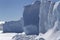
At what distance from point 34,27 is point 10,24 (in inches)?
142

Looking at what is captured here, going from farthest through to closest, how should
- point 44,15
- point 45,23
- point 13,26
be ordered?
point 13,26, point 44,15, point 45,23

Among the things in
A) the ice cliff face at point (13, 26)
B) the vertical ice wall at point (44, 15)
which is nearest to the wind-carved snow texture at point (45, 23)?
the vertical ice wall at point (44, 15)

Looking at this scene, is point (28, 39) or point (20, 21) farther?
point (20, 21)

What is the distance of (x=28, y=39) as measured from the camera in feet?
25.7

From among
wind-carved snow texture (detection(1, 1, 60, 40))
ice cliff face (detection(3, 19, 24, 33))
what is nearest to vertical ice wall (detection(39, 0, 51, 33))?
wind-carved snow texture (detection(1, 1, 60, 40))

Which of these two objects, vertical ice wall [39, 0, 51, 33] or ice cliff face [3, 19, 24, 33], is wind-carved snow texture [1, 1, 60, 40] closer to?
vertical ice wall [39, 0, 51, 33]

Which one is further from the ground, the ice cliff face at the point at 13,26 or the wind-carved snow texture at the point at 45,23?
the wind-carved snow texture at the point at 45,23

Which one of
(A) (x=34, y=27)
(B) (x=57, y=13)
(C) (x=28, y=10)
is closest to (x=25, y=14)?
(C) (x=28, y=10)

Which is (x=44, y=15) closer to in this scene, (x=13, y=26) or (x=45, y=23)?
(x=45, y=23)

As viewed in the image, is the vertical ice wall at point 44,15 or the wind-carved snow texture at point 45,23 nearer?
the wind-carved snow texture at point 45,23

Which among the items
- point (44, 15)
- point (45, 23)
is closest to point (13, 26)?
point (44, 15)

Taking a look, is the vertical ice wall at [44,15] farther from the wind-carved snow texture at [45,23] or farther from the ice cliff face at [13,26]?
the ice cliff face at [13,26]

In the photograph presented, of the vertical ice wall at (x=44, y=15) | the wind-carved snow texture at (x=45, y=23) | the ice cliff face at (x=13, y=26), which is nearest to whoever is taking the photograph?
the wind-carved snow texture at (x=45, y=23)

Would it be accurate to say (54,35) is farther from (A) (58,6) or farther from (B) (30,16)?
(B) (30,16)
